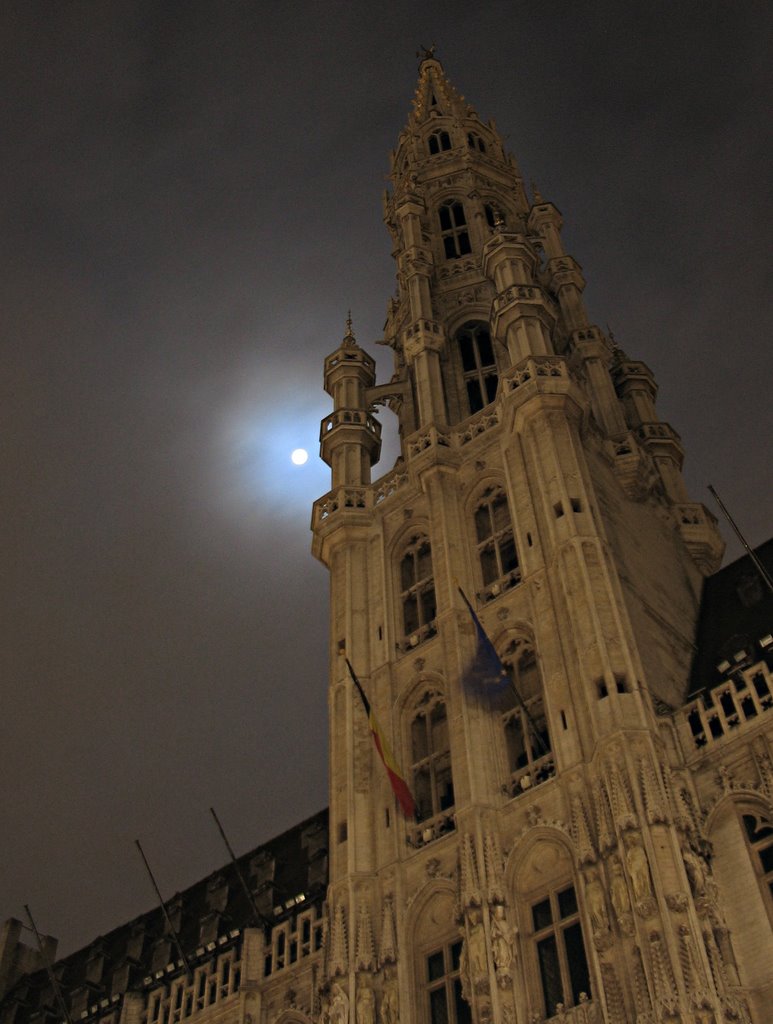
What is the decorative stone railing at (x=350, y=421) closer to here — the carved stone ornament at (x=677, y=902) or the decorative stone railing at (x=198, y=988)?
the decorative stone railing at (x=198, y=988)

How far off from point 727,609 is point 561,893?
12.8 m

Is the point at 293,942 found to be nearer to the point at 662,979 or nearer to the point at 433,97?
the point at 662,979

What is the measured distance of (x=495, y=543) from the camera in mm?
37344

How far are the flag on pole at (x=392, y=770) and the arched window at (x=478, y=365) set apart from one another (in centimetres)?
1447

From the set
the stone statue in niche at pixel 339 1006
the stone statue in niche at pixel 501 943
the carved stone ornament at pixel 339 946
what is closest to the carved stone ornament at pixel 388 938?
the carved stone ornament at pixel 339 946

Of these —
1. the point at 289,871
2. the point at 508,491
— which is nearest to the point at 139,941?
the point at 289,871

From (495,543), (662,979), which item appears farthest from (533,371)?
(662,979)

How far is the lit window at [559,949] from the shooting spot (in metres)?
26.4

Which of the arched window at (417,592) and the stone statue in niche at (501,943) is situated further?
the arched window at (417,592)

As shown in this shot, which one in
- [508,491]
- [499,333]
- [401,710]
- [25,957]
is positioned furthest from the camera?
[25,957]

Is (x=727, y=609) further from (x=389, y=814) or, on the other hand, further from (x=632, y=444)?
(x=389, y=814)

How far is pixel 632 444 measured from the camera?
4247 centimetres

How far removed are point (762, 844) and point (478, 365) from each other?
24.0 meters

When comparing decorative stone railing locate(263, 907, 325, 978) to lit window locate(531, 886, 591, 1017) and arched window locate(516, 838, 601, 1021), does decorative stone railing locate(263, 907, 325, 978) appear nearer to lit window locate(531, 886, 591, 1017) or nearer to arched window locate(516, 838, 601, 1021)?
arched window locate(516, 838, 601, 1021)
